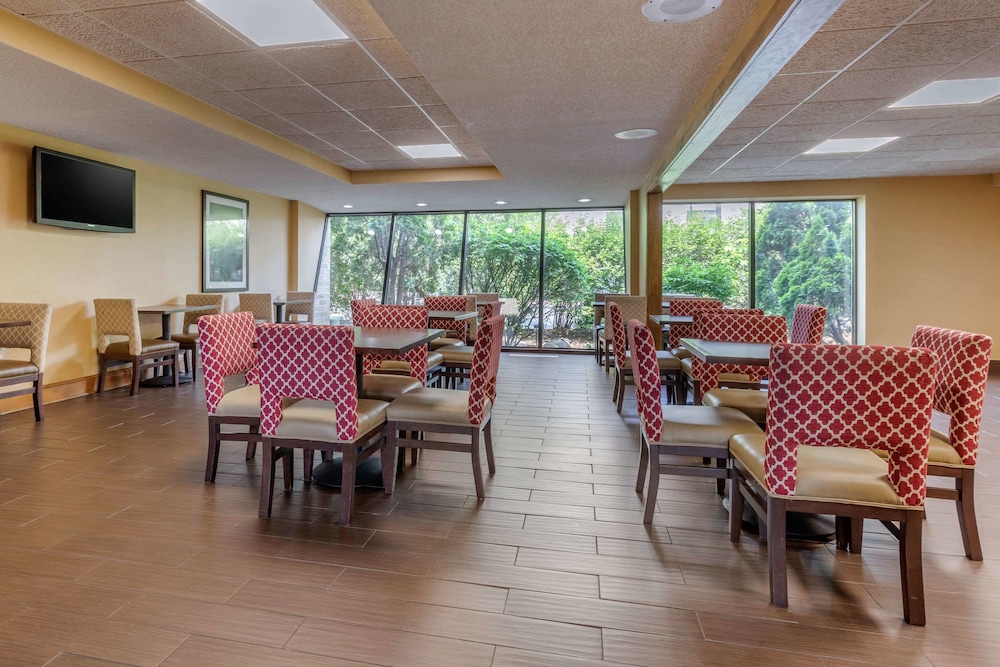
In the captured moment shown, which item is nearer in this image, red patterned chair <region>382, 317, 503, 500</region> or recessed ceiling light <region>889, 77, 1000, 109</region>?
red patterned chair <region>382, 317, 503, 500</region>

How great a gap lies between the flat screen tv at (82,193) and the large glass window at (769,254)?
7.32 metres

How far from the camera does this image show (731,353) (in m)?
2.92

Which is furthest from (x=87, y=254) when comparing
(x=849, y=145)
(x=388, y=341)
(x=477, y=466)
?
(x=849, y=145)

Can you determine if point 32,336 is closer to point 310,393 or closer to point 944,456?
point 310,393

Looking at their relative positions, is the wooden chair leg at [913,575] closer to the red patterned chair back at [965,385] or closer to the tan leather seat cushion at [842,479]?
the tan leather seat cushion at [842,479]

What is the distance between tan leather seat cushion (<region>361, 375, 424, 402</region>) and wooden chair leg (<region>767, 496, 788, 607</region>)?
2.13 m

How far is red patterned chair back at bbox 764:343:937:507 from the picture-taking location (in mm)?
1744

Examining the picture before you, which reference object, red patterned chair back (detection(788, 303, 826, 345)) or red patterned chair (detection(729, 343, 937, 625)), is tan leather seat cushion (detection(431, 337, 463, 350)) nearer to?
red patterned chair back (detection(788, 303, 826, 345))

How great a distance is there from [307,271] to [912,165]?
30.5 ft

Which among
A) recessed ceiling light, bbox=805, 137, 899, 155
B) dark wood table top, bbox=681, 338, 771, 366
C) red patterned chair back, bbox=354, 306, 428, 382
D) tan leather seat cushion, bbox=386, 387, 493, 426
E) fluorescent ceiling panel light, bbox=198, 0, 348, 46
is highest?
recessed ceiling light, bbox=805, 137, 899, 155

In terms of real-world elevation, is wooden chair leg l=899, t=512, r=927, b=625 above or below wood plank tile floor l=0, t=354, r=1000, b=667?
above

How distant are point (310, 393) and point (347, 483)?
467 millimetres

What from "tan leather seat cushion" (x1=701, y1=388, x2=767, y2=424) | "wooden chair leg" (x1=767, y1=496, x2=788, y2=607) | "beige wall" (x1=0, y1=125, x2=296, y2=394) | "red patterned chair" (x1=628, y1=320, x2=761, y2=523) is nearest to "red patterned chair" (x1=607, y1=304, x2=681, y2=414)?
"tan leather seat cushion" (x1=701, y1=388, x2=767, y2=424)

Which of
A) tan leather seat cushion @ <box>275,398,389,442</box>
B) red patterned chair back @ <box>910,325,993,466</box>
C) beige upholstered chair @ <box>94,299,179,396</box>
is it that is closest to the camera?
red patterned chair back @ <box>910,325,993,466</box>
